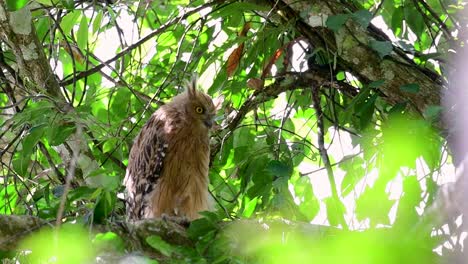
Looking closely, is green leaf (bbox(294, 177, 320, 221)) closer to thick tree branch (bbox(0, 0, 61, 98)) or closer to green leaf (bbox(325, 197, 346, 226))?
green leaf (bbox(325, 197, 346, 226))

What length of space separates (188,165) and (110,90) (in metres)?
0.72

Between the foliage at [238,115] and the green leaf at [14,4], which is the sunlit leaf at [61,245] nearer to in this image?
the foliage at [238,115]

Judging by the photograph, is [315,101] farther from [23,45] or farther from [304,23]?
[23,45]

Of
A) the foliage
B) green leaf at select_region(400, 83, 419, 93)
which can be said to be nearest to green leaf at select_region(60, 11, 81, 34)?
the foliage

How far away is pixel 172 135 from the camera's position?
5.61 m

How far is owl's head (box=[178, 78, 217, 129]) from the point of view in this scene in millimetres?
5785

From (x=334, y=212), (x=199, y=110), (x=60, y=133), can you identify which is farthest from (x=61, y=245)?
(x=199, y=110)

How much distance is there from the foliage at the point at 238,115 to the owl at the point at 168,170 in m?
→ 0.14

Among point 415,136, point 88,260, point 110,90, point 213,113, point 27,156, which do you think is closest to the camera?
point 88,260

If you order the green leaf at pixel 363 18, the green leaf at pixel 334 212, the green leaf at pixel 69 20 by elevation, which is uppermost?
the green leaf at pixel 363 18

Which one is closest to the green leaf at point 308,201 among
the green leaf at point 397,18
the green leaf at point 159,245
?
the green leaf at point 397,18

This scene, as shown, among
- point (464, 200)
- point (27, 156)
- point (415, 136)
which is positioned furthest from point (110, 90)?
point (464, 200)

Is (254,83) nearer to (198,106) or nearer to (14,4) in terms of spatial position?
(198,106)

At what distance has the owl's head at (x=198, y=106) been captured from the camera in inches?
228
